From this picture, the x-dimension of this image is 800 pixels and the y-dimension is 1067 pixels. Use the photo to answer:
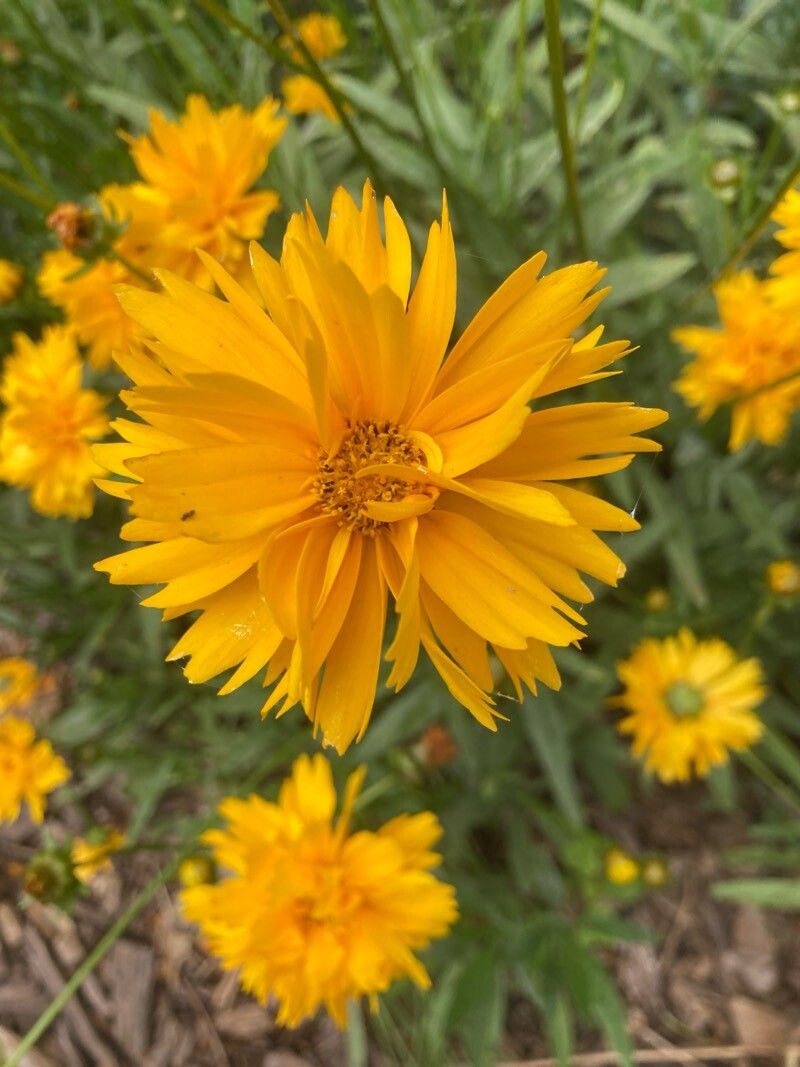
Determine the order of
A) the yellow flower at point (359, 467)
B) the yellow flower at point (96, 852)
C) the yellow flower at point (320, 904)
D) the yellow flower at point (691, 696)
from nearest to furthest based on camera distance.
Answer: the yellow flower at point (359, 467)
the yellow flower at point (320, 904)
the yellow flower at point (96, 852)
the yellow flower at point (691, 696)

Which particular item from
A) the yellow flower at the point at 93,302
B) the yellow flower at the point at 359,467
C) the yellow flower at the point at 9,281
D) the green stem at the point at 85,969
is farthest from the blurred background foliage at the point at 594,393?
the yellow flower at the point at 359,467

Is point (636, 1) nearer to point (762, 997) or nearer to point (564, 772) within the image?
point (564, 772)

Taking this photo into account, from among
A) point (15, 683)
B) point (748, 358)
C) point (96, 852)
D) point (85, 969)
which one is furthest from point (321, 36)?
point (85, 969)

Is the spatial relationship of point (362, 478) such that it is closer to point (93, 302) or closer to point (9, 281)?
point (93, 302)

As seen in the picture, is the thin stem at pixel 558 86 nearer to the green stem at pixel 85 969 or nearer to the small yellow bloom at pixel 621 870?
the small yellow bloom at pixel 621 870

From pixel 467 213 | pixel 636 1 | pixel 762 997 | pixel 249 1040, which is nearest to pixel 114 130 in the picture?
pixel 467 213
